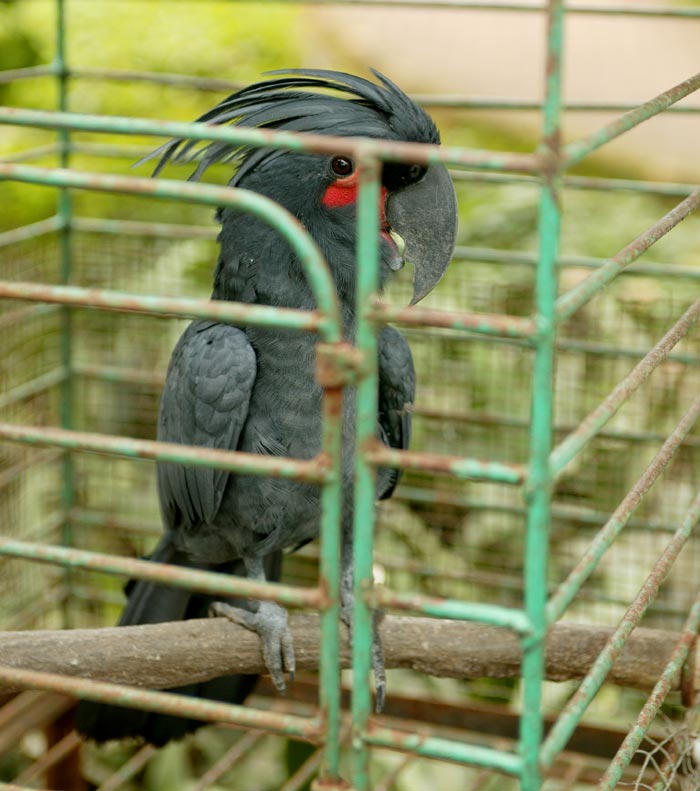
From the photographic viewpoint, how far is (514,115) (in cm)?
679

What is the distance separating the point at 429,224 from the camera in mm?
2250

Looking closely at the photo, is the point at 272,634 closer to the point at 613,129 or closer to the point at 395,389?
the point at 395,389

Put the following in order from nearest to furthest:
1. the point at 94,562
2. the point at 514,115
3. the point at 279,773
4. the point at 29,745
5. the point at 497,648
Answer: the point at 94,562 → the point at 497,648 → the point at 279,773 → the point at 29,745 → the point at 514,115

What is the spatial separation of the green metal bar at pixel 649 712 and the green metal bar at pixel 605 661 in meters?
0.09

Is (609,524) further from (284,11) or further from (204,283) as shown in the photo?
(284,11)

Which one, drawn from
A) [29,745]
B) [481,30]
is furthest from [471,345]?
[481,30]

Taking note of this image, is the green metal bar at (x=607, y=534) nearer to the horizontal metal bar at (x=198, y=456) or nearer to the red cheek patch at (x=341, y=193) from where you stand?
the horizontal metal bar at (x=198, y=456)

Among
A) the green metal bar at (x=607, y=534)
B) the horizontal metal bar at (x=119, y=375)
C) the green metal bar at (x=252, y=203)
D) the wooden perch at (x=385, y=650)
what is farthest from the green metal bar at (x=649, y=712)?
the horizontal metal bar at (x=119, y=375)

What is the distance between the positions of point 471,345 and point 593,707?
1.29 meters

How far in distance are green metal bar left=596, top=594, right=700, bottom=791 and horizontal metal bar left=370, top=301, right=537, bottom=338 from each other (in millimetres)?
774

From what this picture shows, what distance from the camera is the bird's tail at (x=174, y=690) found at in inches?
104

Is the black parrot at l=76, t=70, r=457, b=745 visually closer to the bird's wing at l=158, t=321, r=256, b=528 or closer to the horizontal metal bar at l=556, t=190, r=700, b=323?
the bird's wing at l=158, t=321, r=256, b=528

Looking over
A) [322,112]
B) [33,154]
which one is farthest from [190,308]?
[33,154]

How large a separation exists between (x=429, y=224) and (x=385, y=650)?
89 cm
